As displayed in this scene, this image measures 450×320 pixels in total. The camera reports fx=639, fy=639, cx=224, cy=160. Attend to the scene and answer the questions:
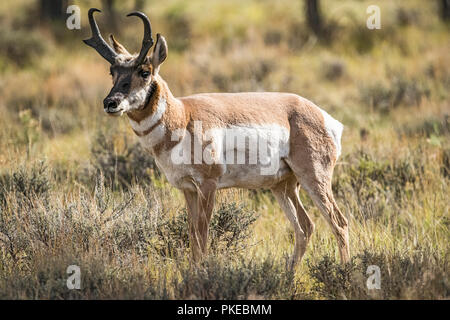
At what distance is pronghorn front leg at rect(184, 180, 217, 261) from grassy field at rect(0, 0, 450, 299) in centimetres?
15

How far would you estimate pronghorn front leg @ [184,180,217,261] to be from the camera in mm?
5488

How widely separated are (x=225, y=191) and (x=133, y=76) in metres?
1.99

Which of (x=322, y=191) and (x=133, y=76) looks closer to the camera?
(x=133, y=76)

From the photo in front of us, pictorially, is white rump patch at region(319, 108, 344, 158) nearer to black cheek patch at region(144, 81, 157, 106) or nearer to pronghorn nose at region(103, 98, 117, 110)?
black cheek patch at region(144, 81, 157, 106)

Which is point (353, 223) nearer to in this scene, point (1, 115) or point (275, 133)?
point (275, 133)

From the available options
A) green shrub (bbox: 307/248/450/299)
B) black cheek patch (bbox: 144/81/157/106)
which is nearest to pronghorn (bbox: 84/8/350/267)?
black cheek patch (bbox: 144/81/157/106)

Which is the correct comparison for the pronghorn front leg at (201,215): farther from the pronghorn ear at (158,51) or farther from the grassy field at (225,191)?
the pronghorn ear at (158,51)

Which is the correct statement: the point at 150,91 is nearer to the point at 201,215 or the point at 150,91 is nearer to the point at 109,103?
the point at 109,103

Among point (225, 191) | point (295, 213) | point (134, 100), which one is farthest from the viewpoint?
point (225, 191)

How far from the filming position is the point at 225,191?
6.84 m

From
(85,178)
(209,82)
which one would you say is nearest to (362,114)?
(209,82)

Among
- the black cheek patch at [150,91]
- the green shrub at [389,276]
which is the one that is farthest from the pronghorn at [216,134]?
the green shrub at [389,276]

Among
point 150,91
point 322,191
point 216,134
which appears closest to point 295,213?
point 322,191

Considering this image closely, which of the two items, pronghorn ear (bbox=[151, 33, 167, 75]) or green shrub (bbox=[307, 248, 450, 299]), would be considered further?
pronghorn ear (bbox=[151, 33, 167, 75])
